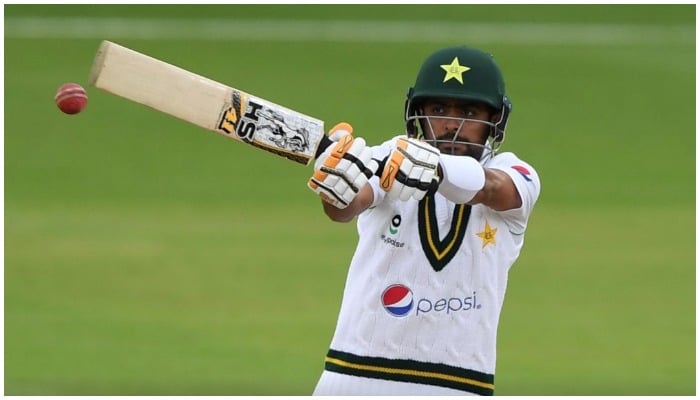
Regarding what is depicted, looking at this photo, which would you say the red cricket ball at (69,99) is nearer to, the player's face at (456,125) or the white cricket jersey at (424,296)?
the white cricket jersey at (424,296)

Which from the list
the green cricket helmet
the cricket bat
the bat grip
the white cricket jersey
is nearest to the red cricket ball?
the cricket bat

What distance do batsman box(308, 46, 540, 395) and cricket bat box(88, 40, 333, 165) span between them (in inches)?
17.6

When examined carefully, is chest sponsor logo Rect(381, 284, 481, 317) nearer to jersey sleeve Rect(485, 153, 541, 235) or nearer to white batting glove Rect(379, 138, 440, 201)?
jersey sleeve Rect(485, 153, 541, 235)

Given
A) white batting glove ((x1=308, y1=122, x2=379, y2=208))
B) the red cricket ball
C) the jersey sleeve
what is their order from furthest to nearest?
1. the jersey sleeve
2. the red cricket ball
3. white batting glove ((x1=308, y1=122, x2=379, y2=208))

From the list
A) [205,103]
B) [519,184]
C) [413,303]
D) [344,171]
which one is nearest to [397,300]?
[413,303]

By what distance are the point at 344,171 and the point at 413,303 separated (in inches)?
31.2

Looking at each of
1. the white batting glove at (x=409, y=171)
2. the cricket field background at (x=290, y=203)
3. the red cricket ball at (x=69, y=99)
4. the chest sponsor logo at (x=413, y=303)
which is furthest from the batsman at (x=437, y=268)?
the cricket field background at (x=290, y=203)

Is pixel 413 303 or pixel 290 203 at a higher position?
A: pixel 290 203

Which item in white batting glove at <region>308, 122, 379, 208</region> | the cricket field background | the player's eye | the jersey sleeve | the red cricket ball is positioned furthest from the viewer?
the cricket field background

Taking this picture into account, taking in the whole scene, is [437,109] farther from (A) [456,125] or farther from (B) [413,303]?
(B) [413,303]

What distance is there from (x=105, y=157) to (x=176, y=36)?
3968 mm

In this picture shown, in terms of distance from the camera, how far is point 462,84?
576 centimetres

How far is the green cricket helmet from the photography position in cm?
576

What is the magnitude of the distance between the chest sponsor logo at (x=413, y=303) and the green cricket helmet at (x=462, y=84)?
1.77 feet
